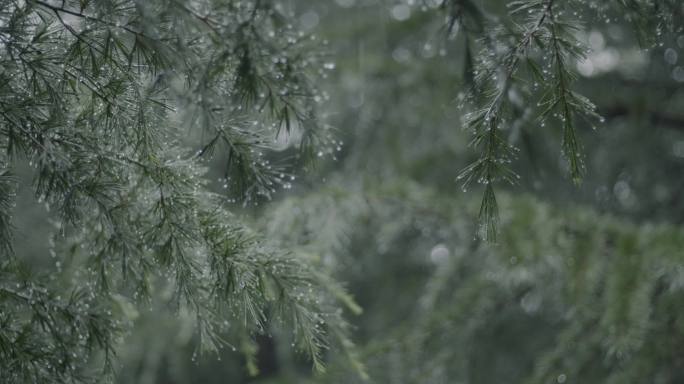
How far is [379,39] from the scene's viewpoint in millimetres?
3521

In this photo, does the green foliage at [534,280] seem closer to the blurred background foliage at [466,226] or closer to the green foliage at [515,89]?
the blurred background foliage at [466,226]

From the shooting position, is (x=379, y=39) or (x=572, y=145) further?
(x=379, y=39)

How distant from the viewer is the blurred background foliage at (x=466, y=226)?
1944mm

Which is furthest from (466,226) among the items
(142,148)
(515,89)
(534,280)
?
(142,148)

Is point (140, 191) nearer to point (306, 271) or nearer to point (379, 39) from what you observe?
point (306, 271)

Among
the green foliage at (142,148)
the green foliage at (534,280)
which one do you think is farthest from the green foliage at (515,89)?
the green foliage at (534,280)

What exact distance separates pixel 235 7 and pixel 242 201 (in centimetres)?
35

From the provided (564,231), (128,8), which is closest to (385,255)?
(564,231)

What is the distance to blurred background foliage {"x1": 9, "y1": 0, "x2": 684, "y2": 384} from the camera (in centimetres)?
194

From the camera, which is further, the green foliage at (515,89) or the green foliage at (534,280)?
the green foliage at (534,280)

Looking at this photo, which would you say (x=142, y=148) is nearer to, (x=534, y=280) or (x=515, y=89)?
(x=515, y=89)

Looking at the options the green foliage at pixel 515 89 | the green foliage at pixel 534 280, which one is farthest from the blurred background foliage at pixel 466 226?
the green foliage at pixel 515 89

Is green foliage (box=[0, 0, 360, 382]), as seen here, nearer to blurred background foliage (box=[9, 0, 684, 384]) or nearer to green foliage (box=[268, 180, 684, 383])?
blurred background foliage (box=[9, 0, 684, 384])

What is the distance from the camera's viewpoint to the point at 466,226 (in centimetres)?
237
